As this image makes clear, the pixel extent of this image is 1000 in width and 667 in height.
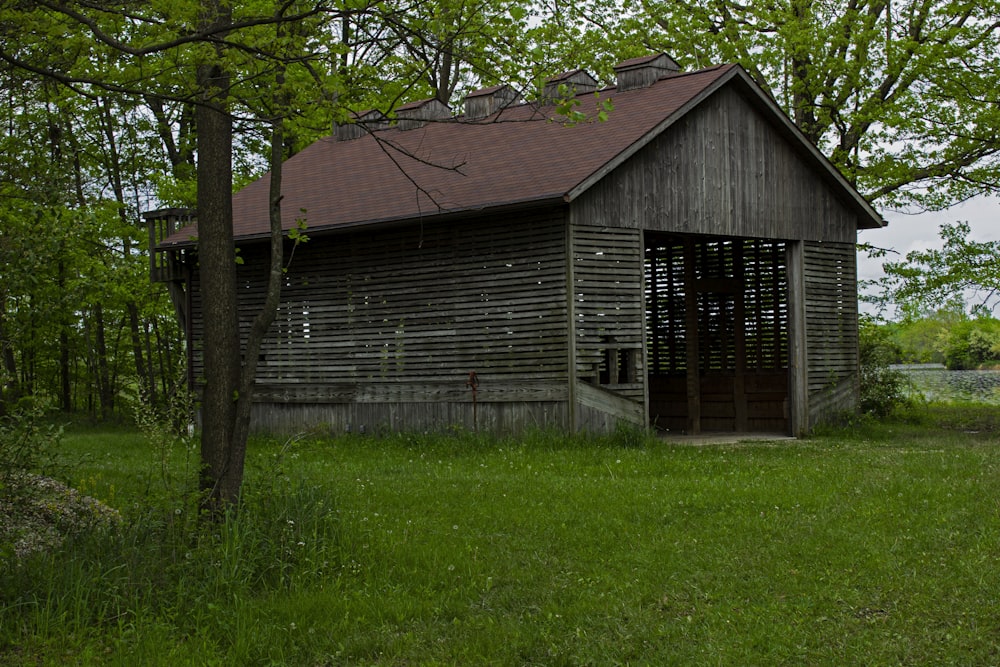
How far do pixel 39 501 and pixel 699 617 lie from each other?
495cm

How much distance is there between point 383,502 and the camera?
1130 cm

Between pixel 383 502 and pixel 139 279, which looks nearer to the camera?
pixel 383 502

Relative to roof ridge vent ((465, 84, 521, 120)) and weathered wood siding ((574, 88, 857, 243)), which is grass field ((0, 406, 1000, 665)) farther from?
roof ridge vent ((465, 84, 521, 120))

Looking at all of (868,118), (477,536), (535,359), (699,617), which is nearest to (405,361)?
(535,359)

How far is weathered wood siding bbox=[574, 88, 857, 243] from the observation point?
58.9 feet

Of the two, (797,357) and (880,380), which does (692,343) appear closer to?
(797,357)

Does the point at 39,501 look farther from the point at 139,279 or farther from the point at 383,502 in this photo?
the point at 139,279

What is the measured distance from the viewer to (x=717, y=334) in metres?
22.8

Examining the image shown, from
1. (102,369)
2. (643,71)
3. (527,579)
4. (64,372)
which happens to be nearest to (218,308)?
(527,579)

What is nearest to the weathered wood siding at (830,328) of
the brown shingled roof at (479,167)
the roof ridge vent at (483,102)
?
the brown shingled roof at (479,167)

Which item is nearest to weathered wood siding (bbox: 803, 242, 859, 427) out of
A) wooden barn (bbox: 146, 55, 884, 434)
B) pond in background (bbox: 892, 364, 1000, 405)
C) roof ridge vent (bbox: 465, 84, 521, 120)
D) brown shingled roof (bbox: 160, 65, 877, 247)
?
wooden barn (bbox: 146, 55, 884, 434)

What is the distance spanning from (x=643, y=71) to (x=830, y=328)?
6.12 meters

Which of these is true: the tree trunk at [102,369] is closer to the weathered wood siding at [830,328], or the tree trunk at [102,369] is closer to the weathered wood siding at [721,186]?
the weathered wood siding at [721,186]

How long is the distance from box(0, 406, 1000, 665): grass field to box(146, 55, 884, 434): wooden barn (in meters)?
6.08
